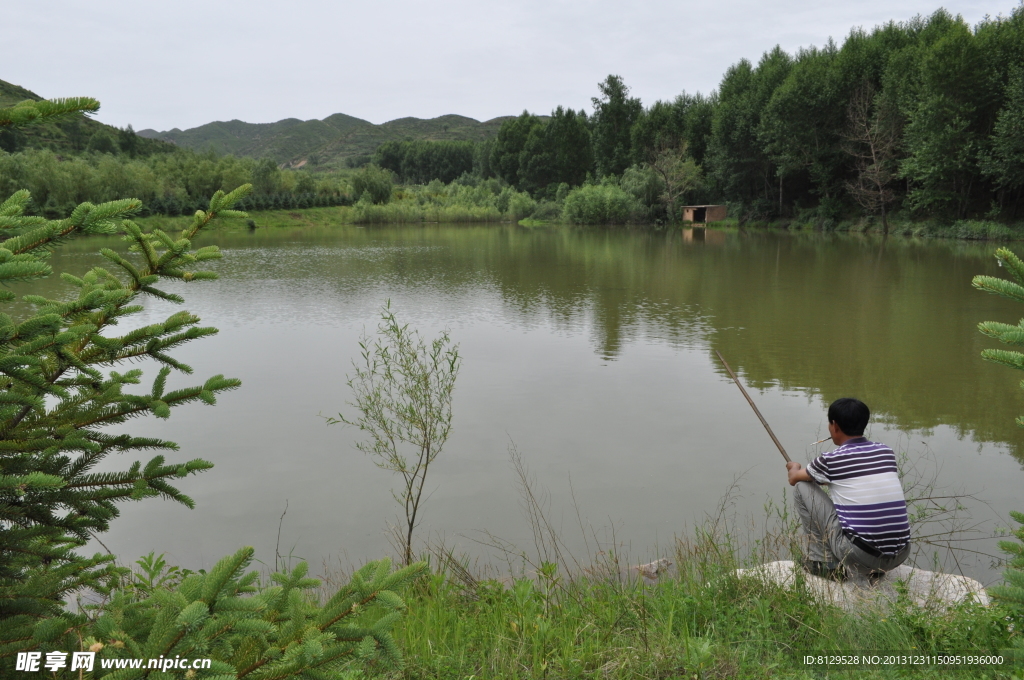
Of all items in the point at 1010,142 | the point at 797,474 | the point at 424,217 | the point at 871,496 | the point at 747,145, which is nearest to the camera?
the point at 871,496

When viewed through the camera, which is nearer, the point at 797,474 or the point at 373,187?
the point at 797,474

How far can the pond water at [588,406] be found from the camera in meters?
5.80

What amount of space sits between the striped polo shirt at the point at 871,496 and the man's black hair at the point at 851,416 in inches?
4.7

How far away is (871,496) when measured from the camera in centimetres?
390

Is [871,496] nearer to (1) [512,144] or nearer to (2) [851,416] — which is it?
(2) [851,416]

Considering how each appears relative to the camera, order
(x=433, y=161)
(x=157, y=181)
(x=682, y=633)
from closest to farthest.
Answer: (x=682, y=633) < (x=157, y=181) < (x=433, y=161)

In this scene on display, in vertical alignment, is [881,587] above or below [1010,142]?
below

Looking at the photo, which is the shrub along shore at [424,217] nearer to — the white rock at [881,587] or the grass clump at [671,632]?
the white rock at [881,587]

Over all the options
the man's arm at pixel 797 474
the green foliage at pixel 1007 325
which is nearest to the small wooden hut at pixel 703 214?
the man's arm at pixel 797 474

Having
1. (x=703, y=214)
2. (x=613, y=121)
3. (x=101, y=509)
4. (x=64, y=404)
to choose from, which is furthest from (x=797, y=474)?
(x=613, y=121)

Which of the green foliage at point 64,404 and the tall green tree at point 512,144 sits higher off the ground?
the tall green tree at point 512,144

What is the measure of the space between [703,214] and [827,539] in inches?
1982

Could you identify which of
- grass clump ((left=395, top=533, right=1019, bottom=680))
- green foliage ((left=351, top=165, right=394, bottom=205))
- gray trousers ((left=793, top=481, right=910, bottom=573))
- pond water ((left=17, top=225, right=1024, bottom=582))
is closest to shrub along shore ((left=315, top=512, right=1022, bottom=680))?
grass clump ((left=395, top=533, right=1019, bottom=680))

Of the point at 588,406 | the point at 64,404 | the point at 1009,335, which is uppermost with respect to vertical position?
the point at 1009,335
